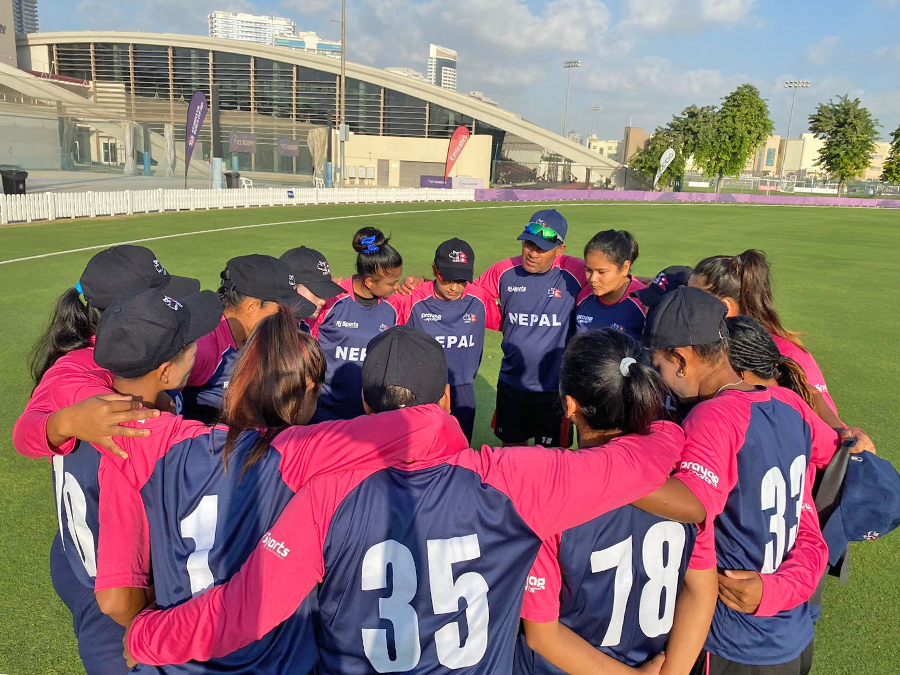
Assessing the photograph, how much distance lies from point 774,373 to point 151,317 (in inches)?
96.0

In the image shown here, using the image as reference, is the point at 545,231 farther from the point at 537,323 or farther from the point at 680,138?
the point at 680,138

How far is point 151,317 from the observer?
2123mm

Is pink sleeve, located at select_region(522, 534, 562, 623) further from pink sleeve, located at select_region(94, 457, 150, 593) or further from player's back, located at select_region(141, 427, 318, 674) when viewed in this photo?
pink sleeve, located at select_region(94, 457, 150, 593)

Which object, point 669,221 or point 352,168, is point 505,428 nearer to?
point 669,221

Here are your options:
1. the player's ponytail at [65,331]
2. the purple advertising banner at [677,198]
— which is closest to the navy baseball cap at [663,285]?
the player's ponytail at [65,331]

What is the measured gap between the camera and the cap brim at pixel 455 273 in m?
4.42

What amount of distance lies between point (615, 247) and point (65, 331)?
3.26m

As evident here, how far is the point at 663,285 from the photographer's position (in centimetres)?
436

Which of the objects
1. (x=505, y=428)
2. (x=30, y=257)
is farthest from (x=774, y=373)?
(x=30, y=257)

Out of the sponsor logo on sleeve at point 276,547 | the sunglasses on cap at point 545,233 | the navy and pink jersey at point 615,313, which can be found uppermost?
the sunglasses on cap at point 545,233

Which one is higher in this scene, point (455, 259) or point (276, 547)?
point (455, 259)

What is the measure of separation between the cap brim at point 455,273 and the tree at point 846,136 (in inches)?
2600

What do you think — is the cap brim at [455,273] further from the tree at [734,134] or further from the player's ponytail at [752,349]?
the tree at [734,134]

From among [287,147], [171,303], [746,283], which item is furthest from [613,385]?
[287,147]
